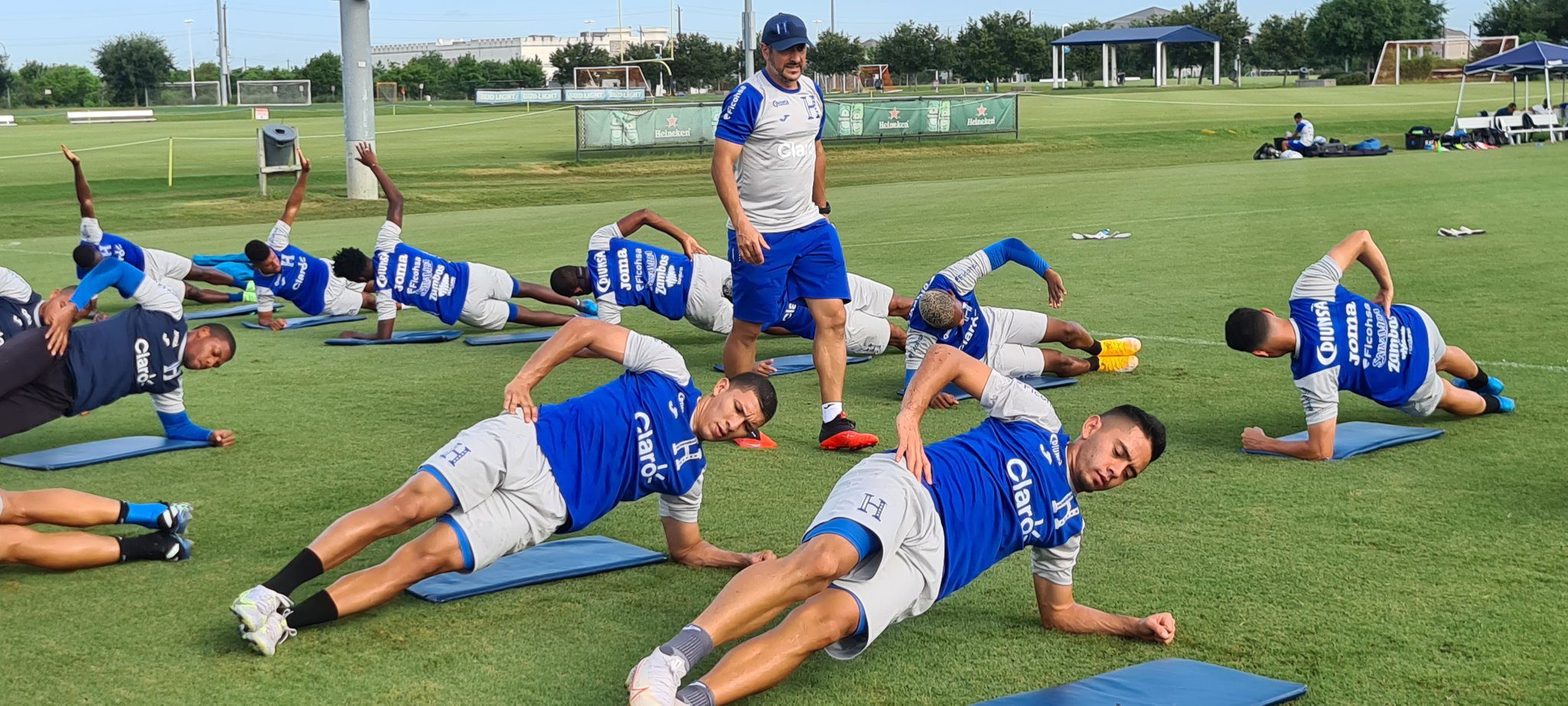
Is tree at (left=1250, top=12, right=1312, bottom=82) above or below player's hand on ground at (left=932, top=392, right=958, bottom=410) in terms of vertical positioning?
above

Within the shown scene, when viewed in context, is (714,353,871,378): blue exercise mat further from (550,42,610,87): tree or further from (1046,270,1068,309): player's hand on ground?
(550,42,610,87): tree

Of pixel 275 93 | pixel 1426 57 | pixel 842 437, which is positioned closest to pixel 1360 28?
pixel 1426 57

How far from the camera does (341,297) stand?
13250mm

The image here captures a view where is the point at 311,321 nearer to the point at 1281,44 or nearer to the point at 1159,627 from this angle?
the point at 1159,627

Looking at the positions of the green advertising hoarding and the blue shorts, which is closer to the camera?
the blue shorts

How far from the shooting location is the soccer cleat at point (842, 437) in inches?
300

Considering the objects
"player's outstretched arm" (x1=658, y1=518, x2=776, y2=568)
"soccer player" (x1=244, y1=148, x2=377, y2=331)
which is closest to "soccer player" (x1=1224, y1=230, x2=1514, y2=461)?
"player's outstretched arm" (x1=658, y1=518, x2=776, y2=568)

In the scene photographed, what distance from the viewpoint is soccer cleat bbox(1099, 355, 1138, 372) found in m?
9.68

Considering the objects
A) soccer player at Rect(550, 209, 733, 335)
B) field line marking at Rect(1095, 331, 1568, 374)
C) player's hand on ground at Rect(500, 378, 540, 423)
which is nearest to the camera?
player's hand on ground at Rect(500, 378, 540, 423)

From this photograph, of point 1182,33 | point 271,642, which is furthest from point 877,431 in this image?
point 1182,33

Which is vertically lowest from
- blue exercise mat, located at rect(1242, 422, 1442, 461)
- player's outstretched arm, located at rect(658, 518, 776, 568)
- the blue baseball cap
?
player's outstretched arm, located at rect(658, 518, 776, 568)

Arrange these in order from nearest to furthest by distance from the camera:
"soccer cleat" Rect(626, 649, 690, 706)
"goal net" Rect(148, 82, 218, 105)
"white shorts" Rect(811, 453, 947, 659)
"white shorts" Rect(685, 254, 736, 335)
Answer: "soccer cleat" Rect(626, 649, 690, 706) < "white shorts" Rect(811, 453, 947, 659) < "white shorts" Rect(685, 254, 736, 335) < "goal net" Rect(148, 82, 218, 105)

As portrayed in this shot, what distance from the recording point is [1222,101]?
62875 mm

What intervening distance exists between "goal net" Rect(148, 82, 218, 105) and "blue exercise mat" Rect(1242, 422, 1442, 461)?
8513 cm
